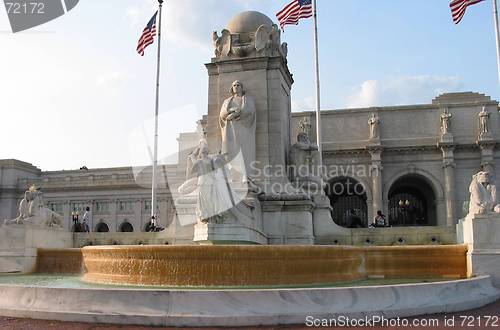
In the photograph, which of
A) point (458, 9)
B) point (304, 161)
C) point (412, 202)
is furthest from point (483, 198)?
point (412, 202)

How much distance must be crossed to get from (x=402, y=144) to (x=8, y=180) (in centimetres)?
5378

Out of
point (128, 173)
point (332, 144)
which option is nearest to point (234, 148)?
point (332, 144)

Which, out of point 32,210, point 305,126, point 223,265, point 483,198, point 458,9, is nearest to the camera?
point 223,265

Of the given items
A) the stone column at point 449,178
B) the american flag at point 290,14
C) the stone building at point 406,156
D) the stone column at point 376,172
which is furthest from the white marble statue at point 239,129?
the stone column at point 449,178

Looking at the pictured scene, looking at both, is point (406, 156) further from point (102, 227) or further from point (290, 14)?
point (102, 227)

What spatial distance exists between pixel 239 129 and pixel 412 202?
176 ft

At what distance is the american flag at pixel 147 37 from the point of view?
1141 inches

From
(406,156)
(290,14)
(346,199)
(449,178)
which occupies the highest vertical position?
(290,14)

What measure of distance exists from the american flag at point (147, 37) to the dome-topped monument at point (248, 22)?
1310 centimetres

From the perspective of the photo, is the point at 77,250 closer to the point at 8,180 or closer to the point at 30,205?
the point at 30,205

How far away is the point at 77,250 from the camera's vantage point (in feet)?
44.3

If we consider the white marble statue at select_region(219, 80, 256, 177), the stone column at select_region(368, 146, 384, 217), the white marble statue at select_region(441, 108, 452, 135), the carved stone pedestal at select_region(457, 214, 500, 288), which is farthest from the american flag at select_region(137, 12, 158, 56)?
the white marble statue at select_region(441, 108, 452, 135)

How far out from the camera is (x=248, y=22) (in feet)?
55.3

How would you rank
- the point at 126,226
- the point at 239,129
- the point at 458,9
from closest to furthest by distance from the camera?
the point at 239,129
the point at 458,9
the point at 126,226
